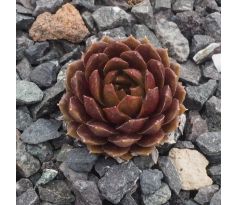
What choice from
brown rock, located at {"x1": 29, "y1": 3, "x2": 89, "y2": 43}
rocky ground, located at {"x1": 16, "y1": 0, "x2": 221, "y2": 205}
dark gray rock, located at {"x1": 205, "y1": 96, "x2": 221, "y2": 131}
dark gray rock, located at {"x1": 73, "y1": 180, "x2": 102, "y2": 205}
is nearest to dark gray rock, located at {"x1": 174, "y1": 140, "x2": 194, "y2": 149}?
rocky ground, located at {"x1": 16, "y1": 0, "x2": 221, "y2": 205}

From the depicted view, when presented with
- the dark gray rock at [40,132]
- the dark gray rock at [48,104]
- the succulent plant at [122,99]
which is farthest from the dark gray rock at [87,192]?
the dark gray rock at [48,104]

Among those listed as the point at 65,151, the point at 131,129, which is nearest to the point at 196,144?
the point at 131,129

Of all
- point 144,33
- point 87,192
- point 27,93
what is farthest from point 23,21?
point 87,192

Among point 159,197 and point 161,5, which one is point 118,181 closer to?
point 159,197

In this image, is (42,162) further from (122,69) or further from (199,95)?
(199,95)

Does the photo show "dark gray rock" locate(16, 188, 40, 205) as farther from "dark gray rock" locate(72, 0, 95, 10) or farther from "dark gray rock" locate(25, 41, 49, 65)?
"dark gray rock" locate(72, 0, 95, 10)

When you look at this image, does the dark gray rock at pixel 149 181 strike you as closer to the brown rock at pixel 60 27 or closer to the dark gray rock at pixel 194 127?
the dark gray rock at pixel 194 127
